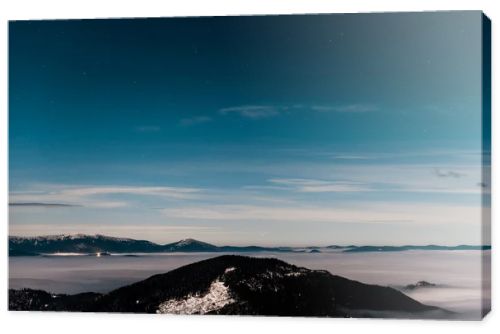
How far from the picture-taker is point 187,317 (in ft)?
→ 35.7

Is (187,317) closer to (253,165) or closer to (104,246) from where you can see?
(104,246)

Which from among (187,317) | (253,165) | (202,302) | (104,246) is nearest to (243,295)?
(202,302)

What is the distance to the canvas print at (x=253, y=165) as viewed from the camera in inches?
411

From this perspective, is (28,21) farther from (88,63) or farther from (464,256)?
(464,256)

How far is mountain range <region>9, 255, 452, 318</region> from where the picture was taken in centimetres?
1059

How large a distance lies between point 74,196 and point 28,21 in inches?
57.1

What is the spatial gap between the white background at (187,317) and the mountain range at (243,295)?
2.8 inches

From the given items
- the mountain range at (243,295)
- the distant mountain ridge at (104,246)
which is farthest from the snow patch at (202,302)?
the distant mountain ridge at (104,246)

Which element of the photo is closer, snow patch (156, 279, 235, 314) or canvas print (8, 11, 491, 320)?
canvas print (8, 11, 491, 320)

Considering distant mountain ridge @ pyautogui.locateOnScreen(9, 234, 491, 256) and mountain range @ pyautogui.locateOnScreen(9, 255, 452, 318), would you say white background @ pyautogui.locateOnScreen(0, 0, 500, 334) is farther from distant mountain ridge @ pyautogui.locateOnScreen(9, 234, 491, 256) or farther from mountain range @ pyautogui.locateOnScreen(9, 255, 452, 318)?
distant mountain ridge @ pyautogui.locateOnScreen(9, 234, 491, 256)

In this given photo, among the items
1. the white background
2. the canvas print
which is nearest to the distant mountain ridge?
the canvas print

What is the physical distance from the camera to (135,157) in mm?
11047

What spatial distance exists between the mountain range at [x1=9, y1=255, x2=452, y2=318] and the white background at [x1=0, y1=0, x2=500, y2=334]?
7 centimetres

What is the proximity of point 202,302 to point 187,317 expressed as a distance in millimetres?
164
